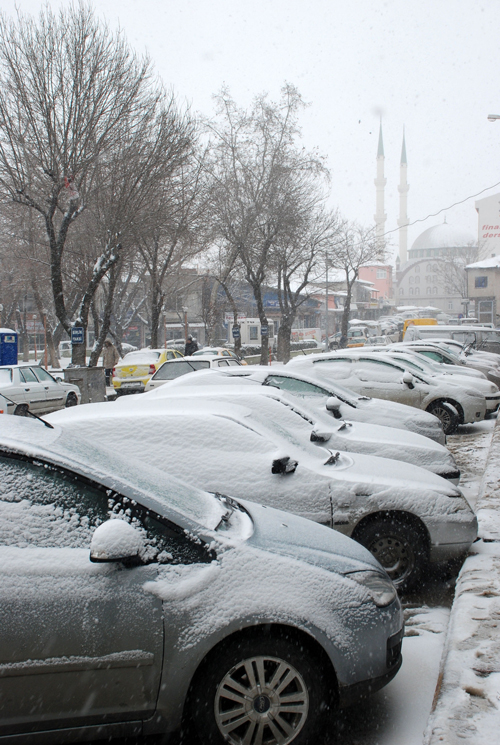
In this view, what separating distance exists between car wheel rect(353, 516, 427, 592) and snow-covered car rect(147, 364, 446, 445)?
335cm

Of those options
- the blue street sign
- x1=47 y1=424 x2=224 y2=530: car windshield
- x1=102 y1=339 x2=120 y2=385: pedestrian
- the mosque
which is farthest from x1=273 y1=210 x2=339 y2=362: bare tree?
the mosque

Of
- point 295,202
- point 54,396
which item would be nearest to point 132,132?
point 54,396

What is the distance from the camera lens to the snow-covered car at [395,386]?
11.3m

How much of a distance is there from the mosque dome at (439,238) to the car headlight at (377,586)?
141m

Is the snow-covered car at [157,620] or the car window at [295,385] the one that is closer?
the snow-covered car at [157,620]

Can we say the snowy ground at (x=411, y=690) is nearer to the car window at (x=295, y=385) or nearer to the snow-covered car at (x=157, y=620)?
the snow-covered car at (x=157, y=620)

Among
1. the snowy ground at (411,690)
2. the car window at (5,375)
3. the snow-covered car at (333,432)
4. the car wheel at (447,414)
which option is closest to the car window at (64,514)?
the snowy ground at (411,690)

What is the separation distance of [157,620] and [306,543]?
2.70 ft

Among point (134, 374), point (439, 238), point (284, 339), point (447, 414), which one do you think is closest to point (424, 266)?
point (439, 238)

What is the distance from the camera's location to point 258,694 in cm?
261

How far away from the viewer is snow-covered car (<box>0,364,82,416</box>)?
46.5 ft

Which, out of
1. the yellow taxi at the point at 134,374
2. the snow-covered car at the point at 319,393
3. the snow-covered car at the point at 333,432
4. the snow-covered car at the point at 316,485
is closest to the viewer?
the snow-covered car at the point at 316,485

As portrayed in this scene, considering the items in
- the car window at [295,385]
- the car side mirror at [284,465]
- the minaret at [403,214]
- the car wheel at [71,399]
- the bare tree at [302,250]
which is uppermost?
the minaret at [403,214]

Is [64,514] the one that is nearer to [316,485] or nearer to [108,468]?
[108,468]
